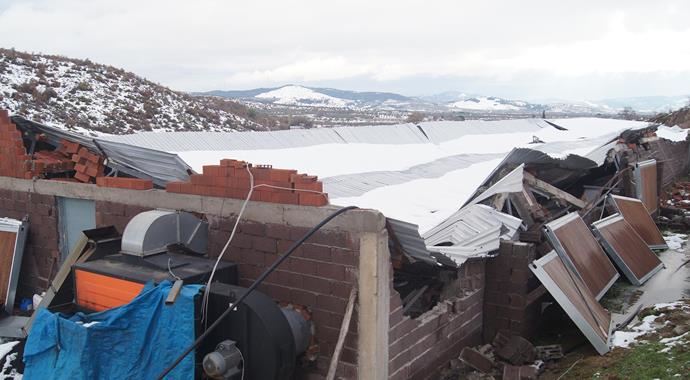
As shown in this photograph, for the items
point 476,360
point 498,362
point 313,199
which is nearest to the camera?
point 313,199

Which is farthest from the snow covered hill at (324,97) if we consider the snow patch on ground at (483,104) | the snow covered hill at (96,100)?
the snow covered hill at (96,100)

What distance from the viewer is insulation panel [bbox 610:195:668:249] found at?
968cm

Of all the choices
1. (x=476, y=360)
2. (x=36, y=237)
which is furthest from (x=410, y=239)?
(x=36, y=237)

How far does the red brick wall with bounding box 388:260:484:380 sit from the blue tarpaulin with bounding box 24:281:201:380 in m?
1.75

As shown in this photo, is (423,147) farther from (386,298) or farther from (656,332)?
(386,298)

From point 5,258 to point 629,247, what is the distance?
877 centimetres

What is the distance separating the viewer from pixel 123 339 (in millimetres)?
4375

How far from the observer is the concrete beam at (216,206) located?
15.1 feet

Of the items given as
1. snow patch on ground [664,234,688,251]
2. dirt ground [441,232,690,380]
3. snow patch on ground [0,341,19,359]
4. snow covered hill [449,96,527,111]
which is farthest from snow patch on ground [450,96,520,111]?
snow patch on ground [0,341,19,359]

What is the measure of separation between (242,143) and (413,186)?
328 centimetres

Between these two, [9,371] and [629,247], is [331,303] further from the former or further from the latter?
[629,247]

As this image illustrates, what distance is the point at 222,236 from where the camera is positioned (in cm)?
540

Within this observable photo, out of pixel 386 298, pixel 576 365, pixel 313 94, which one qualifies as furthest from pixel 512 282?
pixel 313 94

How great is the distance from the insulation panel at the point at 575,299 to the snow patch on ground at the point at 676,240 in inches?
203
